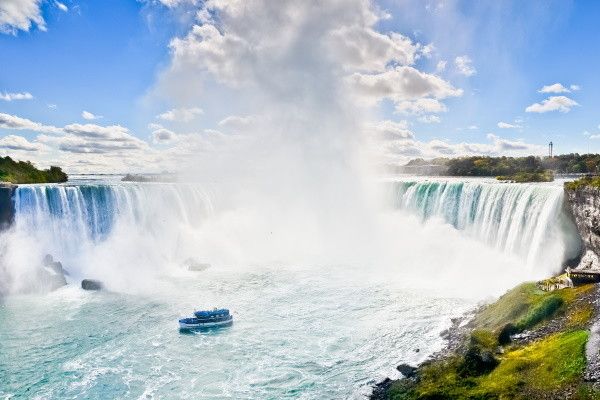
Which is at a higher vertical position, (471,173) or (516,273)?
(471,173)

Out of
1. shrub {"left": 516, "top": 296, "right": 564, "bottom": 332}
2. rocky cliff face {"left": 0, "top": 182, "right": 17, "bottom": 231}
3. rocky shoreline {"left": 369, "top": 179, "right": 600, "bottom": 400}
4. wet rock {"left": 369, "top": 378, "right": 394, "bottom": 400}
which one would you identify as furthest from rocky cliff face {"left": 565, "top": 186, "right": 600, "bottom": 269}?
rocky cliff face {"left": 0, "top": 182, "right": 17, "bottom": 231}

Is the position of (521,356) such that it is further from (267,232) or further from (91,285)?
(267,232)

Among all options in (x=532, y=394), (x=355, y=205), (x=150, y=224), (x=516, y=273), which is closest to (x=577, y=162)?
(x=355, y=205)

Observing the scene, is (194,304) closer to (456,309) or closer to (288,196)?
(456,309)

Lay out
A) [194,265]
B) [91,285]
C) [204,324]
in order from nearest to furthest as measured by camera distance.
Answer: [204,324] < [91,285] < [194,265]

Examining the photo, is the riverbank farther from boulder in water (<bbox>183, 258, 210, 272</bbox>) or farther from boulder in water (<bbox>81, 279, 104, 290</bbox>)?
boulder in water (<bbox>183, 258, 210, 272</bbox>)

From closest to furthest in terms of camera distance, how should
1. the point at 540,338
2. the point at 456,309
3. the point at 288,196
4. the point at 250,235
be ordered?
the point at 540,338, the point at 456,309, the point at 250,235, the point at 288,196

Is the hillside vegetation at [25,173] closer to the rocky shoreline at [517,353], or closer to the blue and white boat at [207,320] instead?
the blue and white boat at [207,320]

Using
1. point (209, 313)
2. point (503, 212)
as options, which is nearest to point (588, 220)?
point (503, 212)
